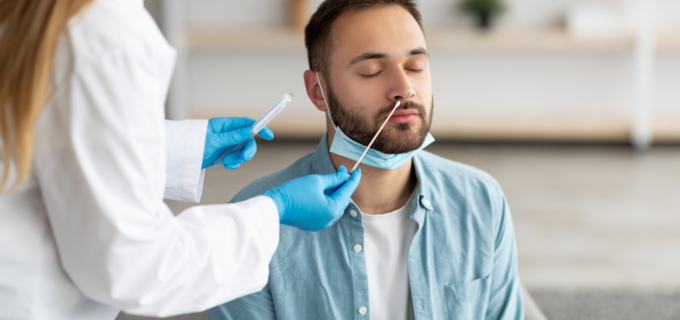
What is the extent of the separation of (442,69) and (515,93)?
2.19 feet

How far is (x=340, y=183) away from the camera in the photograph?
1202 mm

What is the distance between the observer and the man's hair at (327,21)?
4.67 ft

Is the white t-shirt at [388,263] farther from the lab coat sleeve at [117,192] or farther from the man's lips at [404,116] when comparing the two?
the lab coat sleeve at [117,192]

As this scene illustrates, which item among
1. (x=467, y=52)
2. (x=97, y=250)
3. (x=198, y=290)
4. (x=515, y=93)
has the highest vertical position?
(x=97, y=250)

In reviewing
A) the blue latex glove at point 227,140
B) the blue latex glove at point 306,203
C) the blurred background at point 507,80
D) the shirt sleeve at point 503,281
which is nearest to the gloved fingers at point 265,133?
the blue latex glove at point 227,140

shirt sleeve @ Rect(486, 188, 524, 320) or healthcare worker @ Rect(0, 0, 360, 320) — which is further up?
healthcare worker @ Rect(0, 0, 360, 320)

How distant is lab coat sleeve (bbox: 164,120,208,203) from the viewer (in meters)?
1.25

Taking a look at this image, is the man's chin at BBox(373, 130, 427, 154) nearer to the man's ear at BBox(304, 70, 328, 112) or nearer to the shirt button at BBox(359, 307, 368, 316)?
the man's ear at BBox(304, 70, 328, 112)

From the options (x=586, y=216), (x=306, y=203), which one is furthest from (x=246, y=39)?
(x=306, y=203)

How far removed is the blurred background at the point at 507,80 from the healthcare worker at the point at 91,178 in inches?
119

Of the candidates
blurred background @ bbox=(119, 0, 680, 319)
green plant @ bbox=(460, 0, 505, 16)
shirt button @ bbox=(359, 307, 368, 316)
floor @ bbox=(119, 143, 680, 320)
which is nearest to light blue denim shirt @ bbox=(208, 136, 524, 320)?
shirt button @ bbox=(359, 307, 368, 316)

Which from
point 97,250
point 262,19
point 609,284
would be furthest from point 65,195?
point 262,19

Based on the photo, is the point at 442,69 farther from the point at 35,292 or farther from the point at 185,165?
the point at 35,292

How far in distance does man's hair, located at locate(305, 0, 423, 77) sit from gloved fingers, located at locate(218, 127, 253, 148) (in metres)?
0.26
